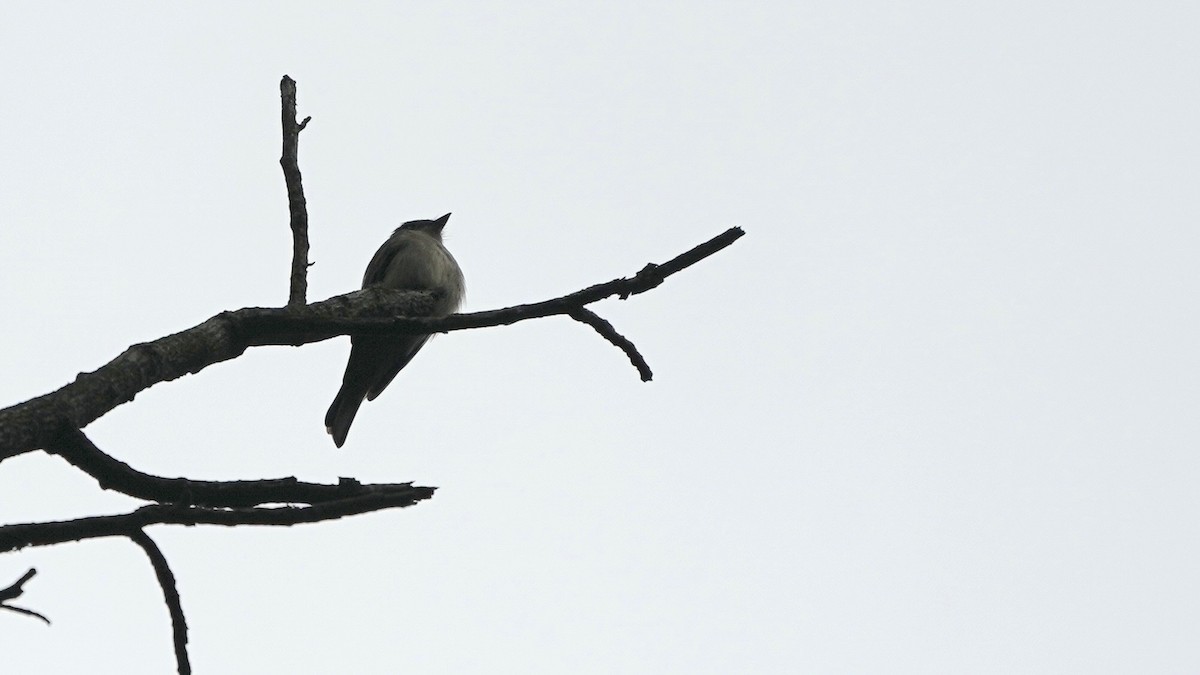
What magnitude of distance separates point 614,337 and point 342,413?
3330 mm

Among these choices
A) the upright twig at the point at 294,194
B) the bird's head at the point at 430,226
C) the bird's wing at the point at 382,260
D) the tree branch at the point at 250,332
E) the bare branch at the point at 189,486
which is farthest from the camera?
the bird's head at the point at 430,226

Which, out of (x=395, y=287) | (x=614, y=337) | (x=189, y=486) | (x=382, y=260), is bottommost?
(x=189, y=486)

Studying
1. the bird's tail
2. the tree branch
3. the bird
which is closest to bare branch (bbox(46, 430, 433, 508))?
the tree branch

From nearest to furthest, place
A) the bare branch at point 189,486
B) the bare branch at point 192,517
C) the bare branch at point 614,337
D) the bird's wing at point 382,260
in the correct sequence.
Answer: the bare branch at point 192,517
the bare branch at point 189,486
the bare branch at point 614,337
the bird's wing at point 382,260

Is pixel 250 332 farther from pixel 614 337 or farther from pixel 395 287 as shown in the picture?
pixel 395 287

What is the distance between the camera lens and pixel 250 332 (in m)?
3.26

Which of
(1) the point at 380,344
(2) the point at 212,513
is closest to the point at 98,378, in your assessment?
(2) the point at 212,513

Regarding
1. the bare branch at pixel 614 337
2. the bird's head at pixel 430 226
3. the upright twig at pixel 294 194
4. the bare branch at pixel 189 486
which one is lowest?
the bare branch at pixel 189 486

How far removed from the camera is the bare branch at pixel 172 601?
2.60 m

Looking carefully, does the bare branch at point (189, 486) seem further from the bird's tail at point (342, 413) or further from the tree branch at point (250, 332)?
the bird's tail at point (342, 413)

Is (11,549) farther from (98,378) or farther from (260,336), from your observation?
(260,336)

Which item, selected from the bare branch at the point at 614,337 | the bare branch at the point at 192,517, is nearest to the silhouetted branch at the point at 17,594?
the bare branch at the point at 192,517

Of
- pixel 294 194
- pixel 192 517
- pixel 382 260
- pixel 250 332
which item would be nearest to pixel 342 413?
pixel 382 260

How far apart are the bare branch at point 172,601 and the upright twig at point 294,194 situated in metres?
1.06
